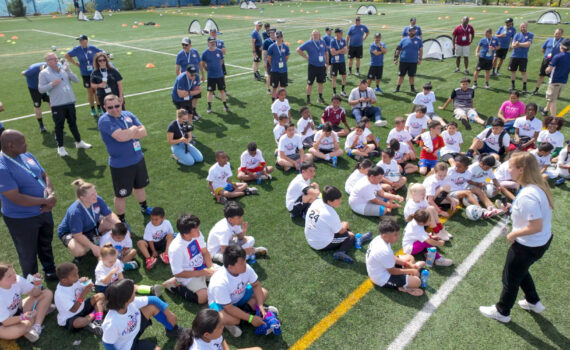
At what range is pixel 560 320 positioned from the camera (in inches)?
199

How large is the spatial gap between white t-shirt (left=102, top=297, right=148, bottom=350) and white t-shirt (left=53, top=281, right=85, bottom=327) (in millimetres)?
1057

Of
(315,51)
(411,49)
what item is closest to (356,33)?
(411,49)

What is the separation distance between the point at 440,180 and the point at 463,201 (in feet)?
2.54

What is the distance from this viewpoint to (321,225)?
619 cm

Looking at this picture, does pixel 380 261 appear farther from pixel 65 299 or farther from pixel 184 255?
pixel 65 299

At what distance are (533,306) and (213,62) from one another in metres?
11.0

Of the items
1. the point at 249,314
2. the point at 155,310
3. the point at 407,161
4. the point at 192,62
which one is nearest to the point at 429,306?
the point at 249,314

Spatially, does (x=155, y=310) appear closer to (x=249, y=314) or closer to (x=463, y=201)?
(x=249, y=314)

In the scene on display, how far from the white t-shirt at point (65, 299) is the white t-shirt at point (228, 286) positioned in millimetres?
1738

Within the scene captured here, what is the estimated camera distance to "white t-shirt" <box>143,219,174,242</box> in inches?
244

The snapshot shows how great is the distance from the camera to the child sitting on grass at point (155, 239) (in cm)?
611

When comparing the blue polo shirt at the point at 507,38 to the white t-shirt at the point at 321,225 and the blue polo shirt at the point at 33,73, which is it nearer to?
the white t-shirt at the point at 321,225

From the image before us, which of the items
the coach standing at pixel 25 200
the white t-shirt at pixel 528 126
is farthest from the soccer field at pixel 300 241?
the white t-shirt at pixel 528 126

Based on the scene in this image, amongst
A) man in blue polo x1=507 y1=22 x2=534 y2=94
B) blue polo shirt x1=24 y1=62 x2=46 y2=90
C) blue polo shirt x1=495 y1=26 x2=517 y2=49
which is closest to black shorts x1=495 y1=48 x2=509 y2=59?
blue polo shirt x1=495 y1=26 x2=517 y2=49
